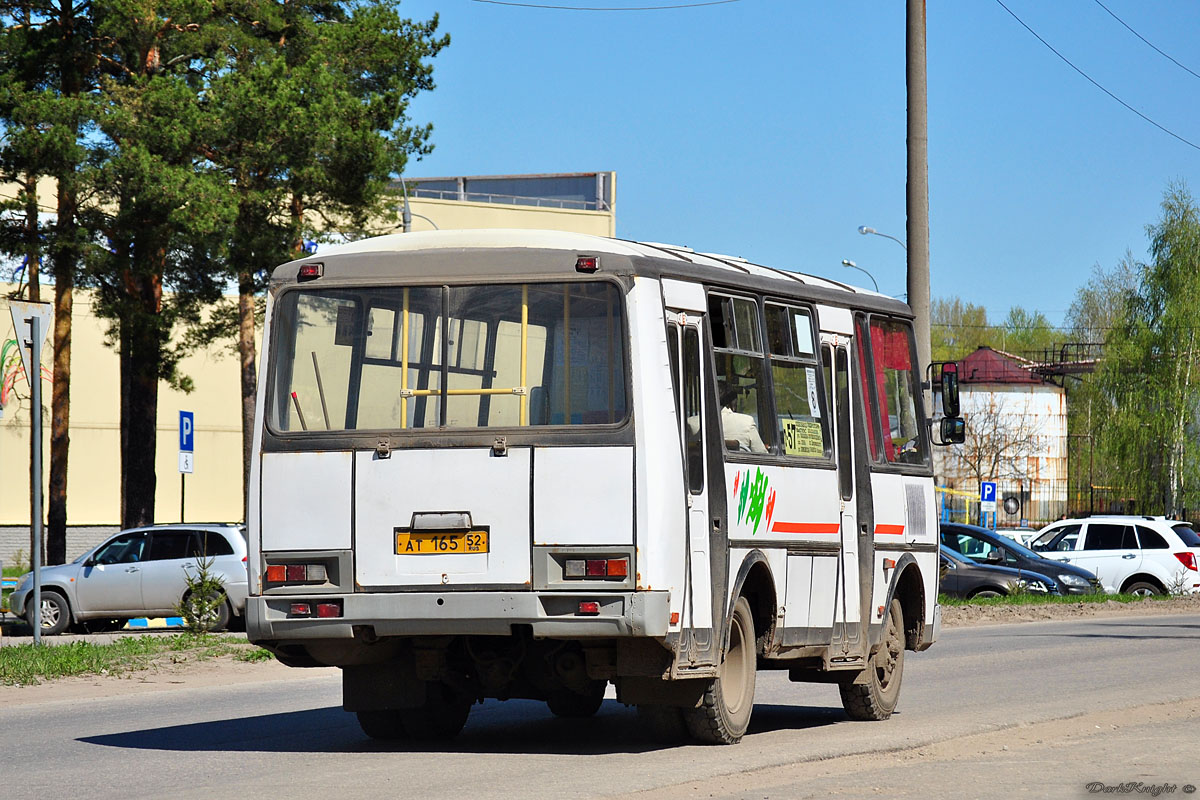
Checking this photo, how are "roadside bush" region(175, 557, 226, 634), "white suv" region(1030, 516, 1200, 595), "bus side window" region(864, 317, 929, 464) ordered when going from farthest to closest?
"white suv" region(1030, 516, 1200, 595) → "roadside bush" region(175, 557, 226, 634) → "bus side window" region(864, 317, 929, 464)

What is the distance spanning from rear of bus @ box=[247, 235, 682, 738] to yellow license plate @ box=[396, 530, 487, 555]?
0.04 ft

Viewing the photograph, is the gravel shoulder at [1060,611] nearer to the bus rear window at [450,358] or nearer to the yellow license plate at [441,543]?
the bus rear window at [450,358]

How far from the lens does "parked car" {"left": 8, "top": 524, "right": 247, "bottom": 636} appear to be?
25.2 m

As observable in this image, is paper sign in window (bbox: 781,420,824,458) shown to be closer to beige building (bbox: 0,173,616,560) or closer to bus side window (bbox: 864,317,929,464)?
bus side window (bbox: 864,317,929,464)

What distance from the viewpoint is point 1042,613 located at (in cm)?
2912

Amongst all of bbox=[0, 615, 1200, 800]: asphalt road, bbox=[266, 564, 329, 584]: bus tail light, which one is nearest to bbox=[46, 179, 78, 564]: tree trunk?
bbox=[0, 615, 1200, 800]: asphalt road

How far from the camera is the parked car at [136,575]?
25.2 m

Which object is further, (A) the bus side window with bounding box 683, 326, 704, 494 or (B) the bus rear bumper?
(A) the bus side window with bounding box 683, 326, 704, 494

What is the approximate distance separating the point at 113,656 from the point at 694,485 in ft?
32.7

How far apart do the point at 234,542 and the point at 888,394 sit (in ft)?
45.8

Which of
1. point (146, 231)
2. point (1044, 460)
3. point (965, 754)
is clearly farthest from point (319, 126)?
point (1044, 460)

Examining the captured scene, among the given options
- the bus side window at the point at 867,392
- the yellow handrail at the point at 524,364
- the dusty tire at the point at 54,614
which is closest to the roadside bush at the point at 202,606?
the dusty tire at the point at 54,614

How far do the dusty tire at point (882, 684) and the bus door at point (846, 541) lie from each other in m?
0.41

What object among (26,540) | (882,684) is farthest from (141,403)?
(882,684)
